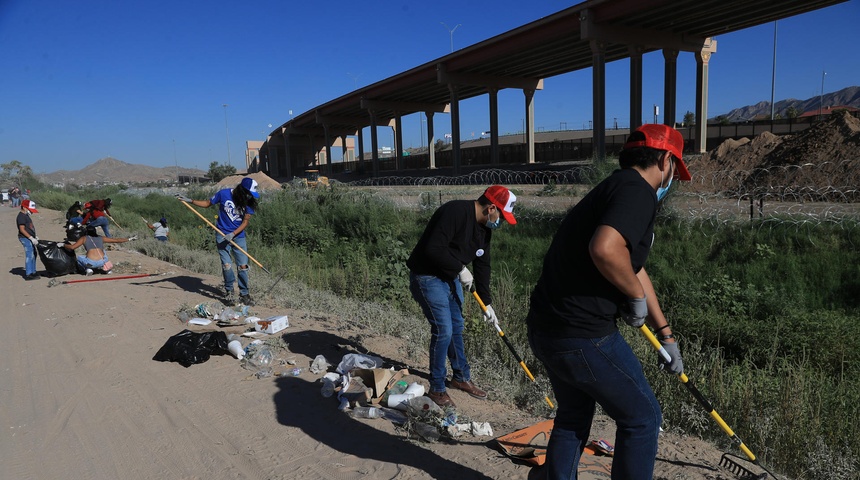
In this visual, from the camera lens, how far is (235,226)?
26.1ft

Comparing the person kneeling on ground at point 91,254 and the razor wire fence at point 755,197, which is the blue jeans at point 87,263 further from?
the razor wire fence at point 755,197

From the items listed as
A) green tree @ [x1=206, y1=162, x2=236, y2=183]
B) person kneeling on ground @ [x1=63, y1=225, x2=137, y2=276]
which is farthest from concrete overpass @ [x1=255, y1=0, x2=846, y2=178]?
green tree @ [x1=206, y1=162, x2=236, y2=183]

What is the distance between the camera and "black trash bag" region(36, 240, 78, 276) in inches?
413

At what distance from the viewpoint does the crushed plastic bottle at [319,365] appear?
528 centimetres

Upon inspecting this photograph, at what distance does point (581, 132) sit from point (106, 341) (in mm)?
69497

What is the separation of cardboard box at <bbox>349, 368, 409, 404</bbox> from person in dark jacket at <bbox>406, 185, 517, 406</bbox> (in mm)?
394

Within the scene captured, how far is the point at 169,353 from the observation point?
549cm

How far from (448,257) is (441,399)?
1.15m

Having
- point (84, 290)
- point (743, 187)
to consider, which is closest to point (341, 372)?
point (84, 290)

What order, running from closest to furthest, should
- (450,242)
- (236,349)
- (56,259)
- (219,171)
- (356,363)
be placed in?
1. (450,242)
2. (356,363)
3. (236,349)
4. (56,259)
5. (219,171)

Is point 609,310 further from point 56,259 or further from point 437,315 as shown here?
point 56,259

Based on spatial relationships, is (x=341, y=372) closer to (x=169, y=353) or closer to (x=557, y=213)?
(x=169, y=353)

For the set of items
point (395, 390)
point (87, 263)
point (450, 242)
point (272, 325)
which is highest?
point (450, 242)

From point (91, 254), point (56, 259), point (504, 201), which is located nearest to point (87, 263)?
point (91, 254)
